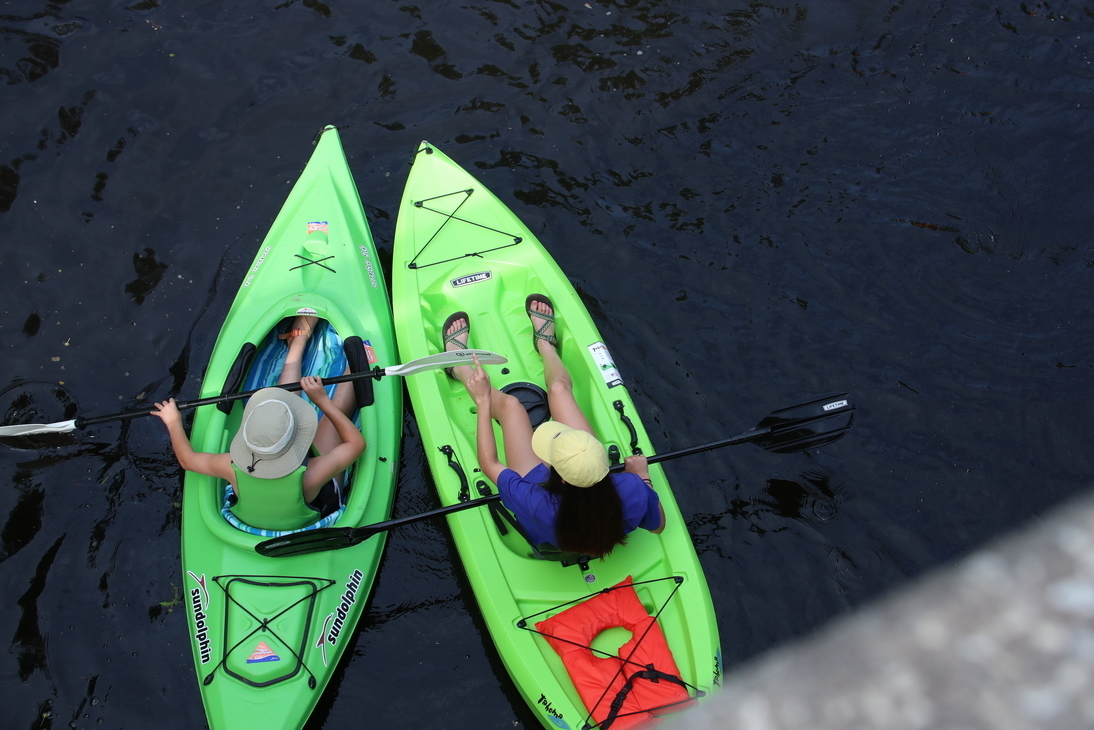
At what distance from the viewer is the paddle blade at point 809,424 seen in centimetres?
Answer: 406

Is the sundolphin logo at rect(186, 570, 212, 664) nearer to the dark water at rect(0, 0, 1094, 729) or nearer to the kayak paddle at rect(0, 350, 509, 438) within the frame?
the dark water at rect(0, 0, 1094, 729)

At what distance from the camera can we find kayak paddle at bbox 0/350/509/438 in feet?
12.5

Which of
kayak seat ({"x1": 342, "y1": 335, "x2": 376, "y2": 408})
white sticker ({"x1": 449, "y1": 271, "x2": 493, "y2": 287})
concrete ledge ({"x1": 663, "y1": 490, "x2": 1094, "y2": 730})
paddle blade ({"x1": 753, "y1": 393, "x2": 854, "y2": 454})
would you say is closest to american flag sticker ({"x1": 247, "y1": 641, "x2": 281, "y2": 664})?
kayak seat ({"x1": 342, "y1": 335, "x2": 376, "y2": 408})

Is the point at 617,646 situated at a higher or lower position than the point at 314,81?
lower

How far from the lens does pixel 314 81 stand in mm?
5875

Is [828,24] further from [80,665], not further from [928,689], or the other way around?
[80,665]

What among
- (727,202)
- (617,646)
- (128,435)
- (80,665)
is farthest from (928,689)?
(128,435)

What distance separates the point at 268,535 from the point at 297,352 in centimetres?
117

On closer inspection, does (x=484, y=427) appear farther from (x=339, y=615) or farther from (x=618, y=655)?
(x=618, y=655)

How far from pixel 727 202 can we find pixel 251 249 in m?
3.54

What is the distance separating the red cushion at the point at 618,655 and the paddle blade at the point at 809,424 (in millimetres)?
1251

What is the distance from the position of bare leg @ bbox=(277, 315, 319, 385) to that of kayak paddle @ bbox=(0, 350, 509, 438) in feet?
1.06

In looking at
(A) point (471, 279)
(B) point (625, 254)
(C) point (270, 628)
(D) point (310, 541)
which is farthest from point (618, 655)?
(B) point (625, 254)

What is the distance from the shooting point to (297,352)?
4.36m
